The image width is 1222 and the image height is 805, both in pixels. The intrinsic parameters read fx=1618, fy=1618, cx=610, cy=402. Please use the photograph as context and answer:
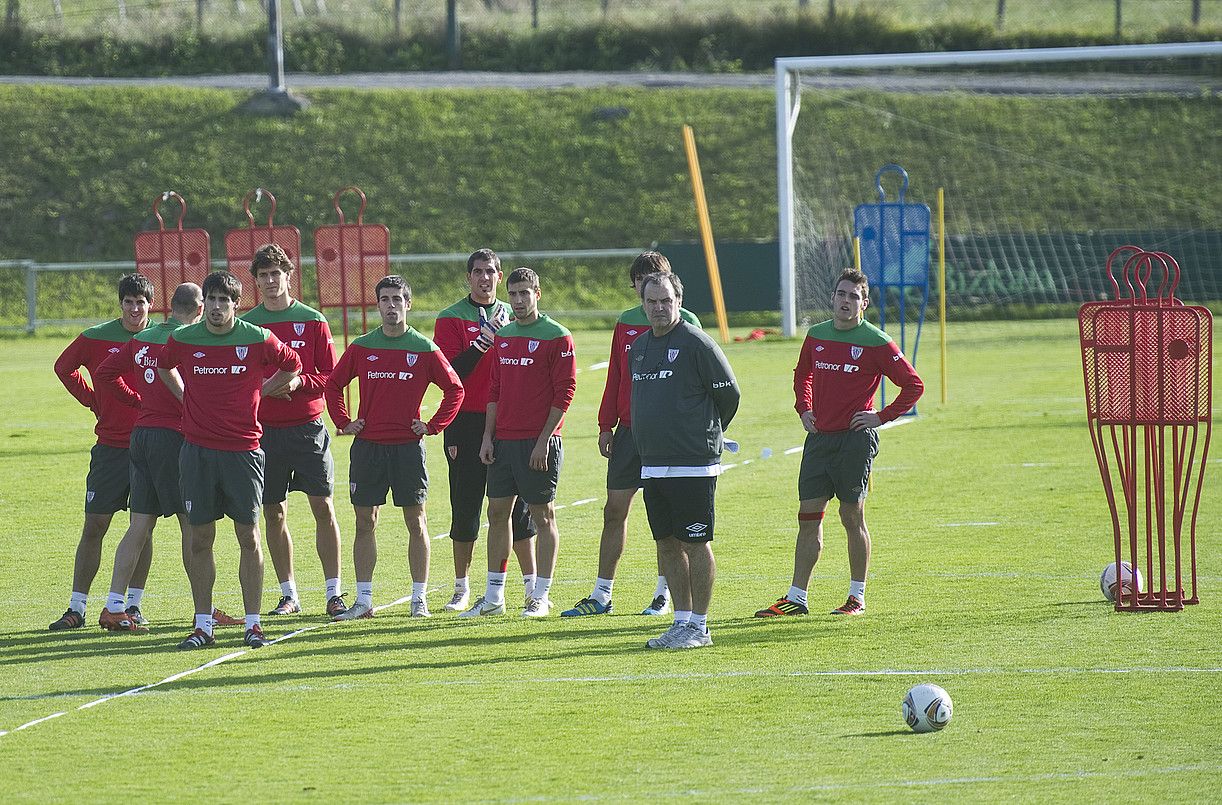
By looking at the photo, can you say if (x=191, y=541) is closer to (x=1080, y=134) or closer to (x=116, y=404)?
(x=116, y=404)

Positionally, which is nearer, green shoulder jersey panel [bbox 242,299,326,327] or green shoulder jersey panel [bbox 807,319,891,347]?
green shoulder jersey panel [bbox 807,319,891,347]

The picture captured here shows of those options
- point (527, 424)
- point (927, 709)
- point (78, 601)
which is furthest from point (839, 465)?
point (78, 601)

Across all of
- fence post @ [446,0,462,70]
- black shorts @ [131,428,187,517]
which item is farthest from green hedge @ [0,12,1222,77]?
black shorts @ [131,428,187,517]

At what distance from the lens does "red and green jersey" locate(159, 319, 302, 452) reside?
28.0 ft

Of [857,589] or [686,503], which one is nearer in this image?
[686,503]

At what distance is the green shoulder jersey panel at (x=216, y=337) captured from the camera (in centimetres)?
856

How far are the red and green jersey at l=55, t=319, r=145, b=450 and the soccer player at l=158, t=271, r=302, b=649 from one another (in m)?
1.02

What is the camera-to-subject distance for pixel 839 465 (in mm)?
9266

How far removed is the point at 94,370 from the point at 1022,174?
3420cm

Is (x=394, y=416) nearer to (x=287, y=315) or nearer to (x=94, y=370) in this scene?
(x=287, y=315)

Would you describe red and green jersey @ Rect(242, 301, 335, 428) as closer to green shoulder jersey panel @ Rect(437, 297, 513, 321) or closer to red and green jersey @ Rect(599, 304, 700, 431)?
green shoulder jersey panel @ Rect(437, 297, 513, 321)

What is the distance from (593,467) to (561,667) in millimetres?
8191

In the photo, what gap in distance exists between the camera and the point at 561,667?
8008mm

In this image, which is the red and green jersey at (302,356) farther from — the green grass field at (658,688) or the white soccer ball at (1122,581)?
the white soccer ball at (1122,581)
